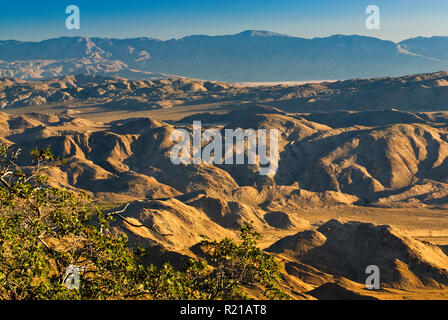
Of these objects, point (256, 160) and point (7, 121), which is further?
point (7, 121)

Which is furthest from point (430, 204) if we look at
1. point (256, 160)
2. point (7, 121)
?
point (7, 121)

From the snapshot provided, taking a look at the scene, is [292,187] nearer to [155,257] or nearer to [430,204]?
[430,204]
